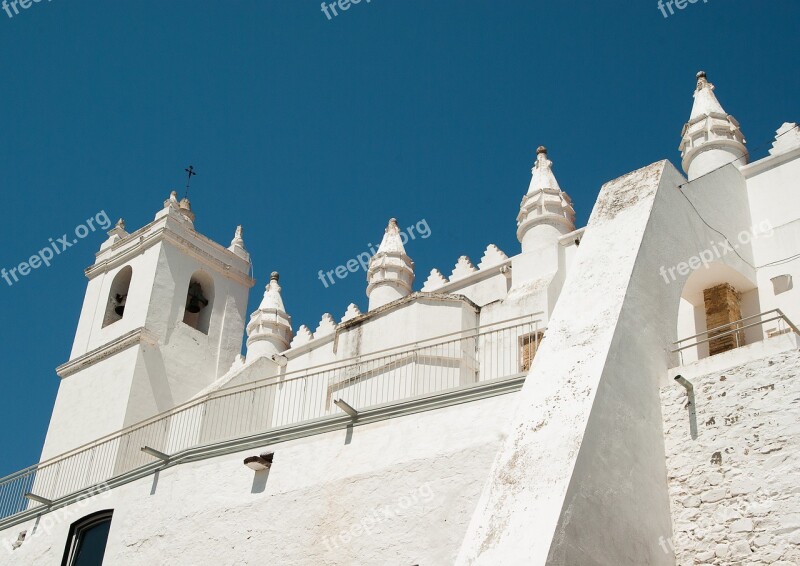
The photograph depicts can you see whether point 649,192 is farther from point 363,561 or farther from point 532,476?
point 363,561

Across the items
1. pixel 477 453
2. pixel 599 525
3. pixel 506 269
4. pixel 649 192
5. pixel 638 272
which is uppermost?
pixel 506 269

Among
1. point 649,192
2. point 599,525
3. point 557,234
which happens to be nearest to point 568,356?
point 599,525

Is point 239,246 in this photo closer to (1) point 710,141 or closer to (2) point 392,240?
(2) point 392,240

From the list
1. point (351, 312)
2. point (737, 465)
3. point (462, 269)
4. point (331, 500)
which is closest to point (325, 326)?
point (351, 312)

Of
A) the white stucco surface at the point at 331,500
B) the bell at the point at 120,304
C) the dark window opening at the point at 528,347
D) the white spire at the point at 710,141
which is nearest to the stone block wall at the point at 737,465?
the white stucco surface at the point at 331,500

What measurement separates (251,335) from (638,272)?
14572 mm

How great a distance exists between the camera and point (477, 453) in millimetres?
13438

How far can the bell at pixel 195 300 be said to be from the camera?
26.5 meters

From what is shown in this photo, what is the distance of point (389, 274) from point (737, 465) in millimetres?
12904

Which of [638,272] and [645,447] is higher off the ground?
[638,272]

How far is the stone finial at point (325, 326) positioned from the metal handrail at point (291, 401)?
2125 millimetres

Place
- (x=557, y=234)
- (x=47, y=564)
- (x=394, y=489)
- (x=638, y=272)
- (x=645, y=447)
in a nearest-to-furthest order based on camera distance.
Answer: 1. (x=645, y=447)
2. (x=638, y=272)
3. (x=394, y=489)
4. (x=47, y=564)
5. (x=557, y=234)

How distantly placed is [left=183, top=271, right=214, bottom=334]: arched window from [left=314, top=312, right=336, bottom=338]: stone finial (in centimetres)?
409

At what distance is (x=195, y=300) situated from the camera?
87.4ft
